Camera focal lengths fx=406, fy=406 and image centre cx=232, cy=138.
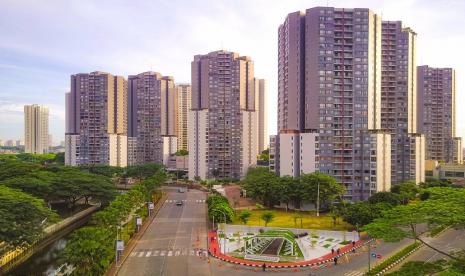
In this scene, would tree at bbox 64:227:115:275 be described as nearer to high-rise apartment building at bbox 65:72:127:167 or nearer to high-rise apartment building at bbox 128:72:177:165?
high-rise apartment building at bbox 65:72:127:167

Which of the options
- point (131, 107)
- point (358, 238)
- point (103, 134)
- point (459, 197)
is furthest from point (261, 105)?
point (459, 197)

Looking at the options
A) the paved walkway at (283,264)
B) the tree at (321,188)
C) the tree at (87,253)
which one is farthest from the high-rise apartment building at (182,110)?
the tree at (87,253)

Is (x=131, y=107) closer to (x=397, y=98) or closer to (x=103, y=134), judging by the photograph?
(x=103, y=134)

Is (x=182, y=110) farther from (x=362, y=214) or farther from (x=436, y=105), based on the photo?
(x=362, y=214)

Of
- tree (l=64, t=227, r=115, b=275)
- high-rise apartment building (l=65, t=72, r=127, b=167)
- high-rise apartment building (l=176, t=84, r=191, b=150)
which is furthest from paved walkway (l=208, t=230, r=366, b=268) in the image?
high-rise apartment building (l=176, t=84, r=191, b=150)

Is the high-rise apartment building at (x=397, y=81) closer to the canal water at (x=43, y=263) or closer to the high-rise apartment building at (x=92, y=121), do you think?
the canal water at (x=43, y=263)

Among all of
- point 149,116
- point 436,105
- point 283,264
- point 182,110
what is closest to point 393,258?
point 283,264
